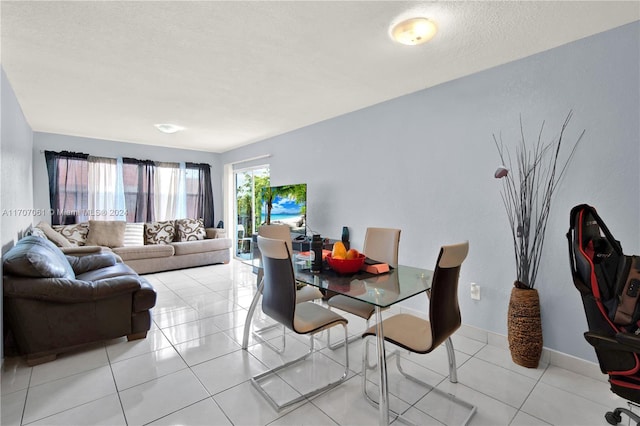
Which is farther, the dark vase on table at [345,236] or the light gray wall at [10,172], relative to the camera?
the dark vase on table at [345,236]

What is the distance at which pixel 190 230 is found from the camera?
5801 millimetres

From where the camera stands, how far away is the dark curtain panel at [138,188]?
18.4ft

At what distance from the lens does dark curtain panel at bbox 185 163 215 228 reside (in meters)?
6.35

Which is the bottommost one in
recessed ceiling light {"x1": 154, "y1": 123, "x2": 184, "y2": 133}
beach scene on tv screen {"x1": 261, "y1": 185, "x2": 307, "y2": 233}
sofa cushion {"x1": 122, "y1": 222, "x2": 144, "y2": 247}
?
sofa cushion {"x1": 122, "y1": 222, "x2": 144, "y2": 247}

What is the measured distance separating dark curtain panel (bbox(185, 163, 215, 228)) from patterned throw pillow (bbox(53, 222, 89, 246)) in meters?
1.83

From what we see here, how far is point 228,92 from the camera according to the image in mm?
3109

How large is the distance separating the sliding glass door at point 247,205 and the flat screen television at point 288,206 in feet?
3.68

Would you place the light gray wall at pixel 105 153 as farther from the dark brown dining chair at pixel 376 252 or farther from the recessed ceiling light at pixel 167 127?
the dark brown dining chair at pixel 376 252

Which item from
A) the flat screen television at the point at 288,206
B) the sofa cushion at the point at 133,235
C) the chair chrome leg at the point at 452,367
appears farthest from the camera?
the sofa cushion at the point at 133,235

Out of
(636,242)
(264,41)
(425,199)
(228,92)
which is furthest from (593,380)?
(228,92)

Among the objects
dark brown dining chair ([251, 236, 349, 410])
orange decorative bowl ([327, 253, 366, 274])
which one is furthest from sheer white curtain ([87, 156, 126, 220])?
orange decorative bowl ([327, 253, 366, 274])

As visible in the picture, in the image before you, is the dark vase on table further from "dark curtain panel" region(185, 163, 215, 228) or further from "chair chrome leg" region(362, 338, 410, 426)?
"dark curtain panel" region(185, 163, 215, 228)

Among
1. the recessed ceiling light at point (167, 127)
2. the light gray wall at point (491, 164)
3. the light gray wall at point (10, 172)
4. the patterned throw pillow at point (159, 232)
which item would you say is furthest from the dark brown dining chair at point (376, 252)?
the patterned throw pillow at point (159, 232)

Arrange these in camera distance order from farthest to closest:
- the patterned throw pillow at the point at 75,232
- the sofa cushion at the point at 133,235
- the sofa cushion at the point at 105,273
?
1. the sofa cushion at the point at 133,235
2. the patterned throw pillow at the point at 75,232
3. the sofa cushion at the point at 105,273
